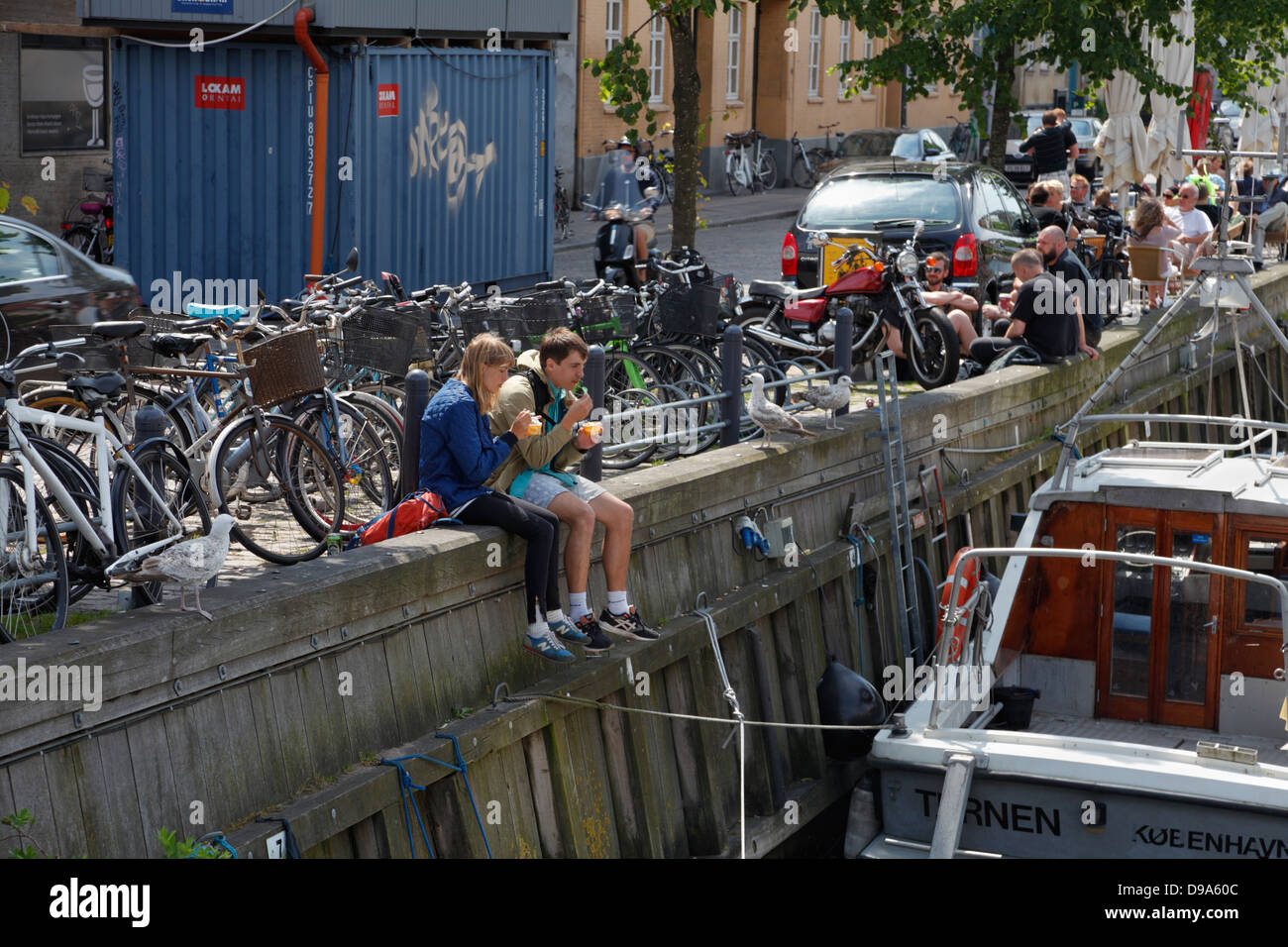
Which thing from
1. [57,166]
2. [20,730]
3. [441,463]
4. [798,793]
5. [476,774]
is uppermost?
[57,166]

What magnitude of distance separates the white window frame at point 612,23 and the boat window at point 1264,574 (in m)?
24.9

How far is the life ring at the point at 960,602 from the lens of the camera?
→ 923cm

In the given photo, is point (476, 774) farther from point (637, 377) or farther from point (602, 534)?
point (637, 377)

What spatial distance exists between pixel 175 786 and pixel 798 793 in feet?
14.5

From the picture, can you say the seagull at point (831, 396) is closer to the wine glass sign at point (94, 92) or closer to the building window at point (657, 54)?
the wine glass sign at point (94, 92)

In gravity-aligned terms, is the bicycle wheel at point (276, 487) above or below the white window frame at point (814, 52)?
below

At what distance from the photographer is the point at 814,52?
4191cm

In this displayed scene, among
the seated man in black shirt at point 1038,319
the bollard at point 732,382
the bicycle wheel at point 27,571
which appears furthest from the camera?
the seated man in black shirt at point 1038,319

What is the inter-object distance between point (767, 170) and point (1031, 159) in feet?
37.2

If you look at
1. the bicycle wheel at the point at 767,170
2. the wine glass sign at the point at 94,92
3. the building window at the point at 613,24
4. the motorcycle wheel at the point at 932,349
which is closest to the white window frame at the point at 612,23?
the building window at the point at 613,24

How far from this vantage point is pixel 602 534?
8.44 meters

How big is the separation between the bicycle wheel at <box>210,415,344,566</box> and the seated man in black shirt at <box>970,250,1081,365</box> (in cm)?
733

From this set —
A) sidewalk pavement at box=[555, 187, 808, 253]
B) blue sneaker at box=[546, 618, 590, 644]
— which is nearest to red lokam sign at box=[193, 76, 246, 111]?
blue sneaker at box=[546, 618, 590, 644]
